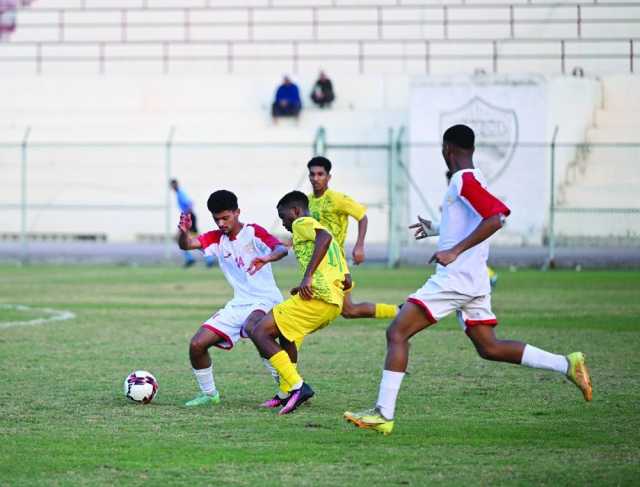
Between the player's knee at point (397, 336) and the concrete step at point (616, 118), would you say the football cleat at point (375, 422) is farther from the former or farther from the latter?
the concrete step at point (616, 118)

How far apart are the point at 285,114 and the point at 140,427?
27.5 meters

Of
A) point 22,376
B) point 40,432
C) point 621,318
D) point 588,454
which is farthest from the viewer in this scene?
point 621,318

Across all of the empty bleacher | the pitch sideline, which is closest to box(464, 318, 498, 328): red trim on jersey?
the pitch sideline

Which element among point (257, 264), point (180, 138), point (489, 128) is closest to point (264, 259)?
point (257, 264)

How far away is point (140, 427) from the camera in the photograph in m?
7.88

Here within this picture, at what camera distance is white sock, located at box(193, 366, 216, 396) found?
8.91 m

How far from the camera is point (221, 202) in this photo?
8.99 metres

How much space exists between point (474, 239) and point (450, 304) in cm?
46

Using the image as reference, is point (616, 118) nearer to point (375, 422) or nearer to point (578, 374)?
point (578, 374)

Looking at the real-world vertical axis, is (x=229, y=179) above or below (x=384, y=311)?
above

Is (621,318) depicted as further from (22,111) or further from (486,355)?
(22,111)

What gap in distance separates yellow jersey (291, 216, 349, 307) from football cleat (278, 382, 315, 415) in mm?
659

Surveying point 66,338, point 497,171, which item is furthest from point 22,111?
point 66,338

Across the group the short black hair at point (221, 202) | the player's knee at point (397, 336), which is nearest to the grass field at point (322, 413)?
the player's knee at point (397, 336)
